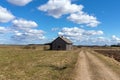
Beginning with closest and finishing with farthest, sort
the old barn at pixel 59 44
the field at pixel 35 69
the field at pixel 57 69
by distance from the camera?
1. the field at pixel 35 69
2. the field at pixel 57 69
3. the old barn at pixel 59 44

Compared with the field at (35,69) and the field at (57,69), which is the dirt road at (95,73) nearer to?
the field at (57,69)

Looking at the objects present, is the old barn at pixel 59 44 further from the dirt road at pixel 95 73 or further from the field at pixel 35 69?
the dirt road at pixel 95 73

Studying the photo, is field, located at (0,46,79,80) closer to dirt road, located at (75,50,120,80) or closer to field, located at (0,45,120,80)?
field, located at (0,45,120,80)

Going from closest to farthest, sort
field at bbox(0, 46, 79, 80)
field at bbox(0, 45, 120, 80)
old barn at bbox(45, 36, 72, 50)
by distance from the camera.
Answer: field at bbox(0, 46, 79, 80) → field at bbox(0, 45, 120, 80) → old barn at bbox(45, 36, 72, 50)

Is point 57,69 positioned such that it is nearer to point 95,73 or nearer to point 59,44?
point 95,73

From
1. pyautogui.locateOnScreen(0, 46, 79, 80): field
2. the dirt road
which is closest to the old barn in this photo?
pyautogui.locateOnScreen(0, 46, 79, 80): field

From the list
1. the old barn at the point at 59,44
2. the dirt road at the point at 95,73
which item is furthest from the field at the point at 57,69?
the old barn at the point at 59,44

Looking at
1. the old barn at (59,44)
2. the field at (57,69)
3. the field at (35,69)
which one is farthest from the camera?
the old barn at (59,44)

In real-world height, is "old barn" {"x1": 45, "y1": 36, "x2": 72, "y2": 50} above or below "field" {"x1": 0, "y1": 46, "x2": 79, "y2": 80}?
above

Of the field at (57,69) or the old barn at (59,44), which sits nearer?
the field at (57,69)

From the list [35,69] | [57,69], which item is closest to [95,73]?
[57,69]

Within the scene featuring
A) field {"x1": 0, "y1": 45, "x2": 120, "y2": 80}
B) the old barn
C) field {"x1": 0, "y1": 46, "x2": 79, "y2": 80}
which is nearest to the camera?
field {"x1": 0, "y1": 46, "x2": 79, "y2": 80}

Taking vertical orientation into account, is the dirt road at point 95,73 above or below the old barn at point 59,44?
below

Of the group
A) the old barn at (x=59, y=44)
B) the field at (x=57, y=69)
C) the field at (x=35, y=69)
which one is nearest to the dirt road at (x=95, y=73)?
the field at (x=57, y=69)
